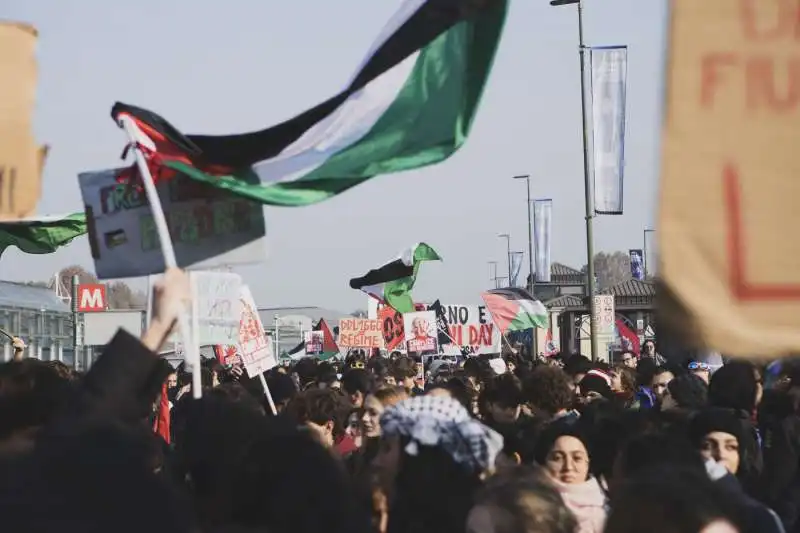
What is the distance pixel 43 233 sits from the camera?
9.27 m

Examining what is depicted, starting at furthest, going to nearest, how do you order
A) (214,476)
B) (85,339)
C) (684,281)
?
(85,339) < (214,476) < (684,281)

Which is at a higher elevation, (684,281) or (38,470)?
(684,281)

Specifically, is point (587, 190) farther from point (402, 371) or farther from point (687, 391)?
point (687, 391)

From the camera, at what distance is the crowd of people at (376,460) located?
95.1 inches

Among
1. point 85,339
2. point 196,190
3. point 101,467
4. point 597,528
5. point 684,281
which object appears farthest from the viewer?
point 85,339

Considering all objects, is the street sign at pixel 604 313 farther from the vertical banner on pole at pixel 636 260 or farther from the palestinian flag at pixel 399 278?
the vertical banner on pole at pixel 636 260

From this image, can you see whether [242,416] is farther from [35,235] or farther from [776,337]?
[35,235]

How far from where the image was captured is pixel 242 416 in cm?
416

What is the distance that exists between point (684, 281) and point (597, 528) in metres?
2.36

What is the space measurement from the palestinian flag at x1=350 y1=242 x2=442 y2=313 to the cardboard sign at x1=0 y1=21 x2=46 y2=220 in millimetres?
10944

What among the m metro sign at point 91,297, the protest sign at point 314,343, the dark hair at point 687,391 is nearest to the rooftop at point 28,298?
the m metro sign at point 91,297

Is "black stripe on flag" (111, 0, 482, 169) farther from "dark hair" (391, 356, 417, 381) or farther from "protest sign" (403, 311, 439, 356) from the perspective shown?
"protest sign" (403, 311, 439, 356)

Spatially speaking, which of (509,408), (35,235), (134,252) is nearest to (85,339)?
(35,235)

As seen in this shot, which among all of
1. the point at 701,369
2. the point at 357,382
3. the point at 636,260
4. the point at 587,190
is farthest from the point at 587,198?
the point at 636,260
